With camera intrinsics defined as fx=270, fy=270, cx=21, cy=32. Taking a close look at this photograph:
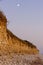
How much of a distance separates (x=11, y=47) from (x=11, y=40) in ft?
3.47

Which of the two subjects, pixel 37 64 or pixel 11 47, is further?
pixel 11 47

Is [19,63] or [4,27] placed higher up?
[19,63]

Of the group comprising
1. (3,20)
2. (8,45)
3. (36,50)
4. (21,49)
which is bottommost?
(36,50)

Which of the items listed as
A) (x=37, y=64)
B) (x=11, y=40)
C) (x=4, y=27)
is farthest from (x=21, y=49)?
(x=37, y=64)

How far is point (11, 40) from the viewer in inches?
867

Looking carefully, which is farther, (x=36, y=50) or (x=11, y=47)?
(x=36, y=50)

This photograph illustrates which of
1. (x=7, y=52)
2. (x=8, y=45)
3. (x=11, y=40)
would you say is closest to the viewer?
(x=7, y=52)

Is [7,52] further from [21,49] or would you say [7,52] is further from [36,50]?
[36,50]

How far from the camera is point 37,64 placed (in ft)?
45.2

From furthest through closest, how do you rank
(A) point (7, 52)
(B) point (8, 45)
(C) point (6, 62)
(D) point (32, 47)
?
(D) point (32, 47), (B) point (8, 45), (A) point (7, 52), (C) point (6, 62)

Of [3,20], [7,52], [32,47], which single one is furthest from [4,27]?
[32,47]

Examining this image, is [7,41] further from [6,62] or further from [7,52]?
[6,62]

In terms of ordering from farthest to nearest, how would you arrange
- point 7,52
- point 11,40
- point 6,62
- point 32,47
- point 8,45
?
1. point 32,47
2. point 11,40
3. point 8,45
4. point 7,52
5. point 6,62

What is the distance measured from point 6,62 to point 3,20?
7654 mm
